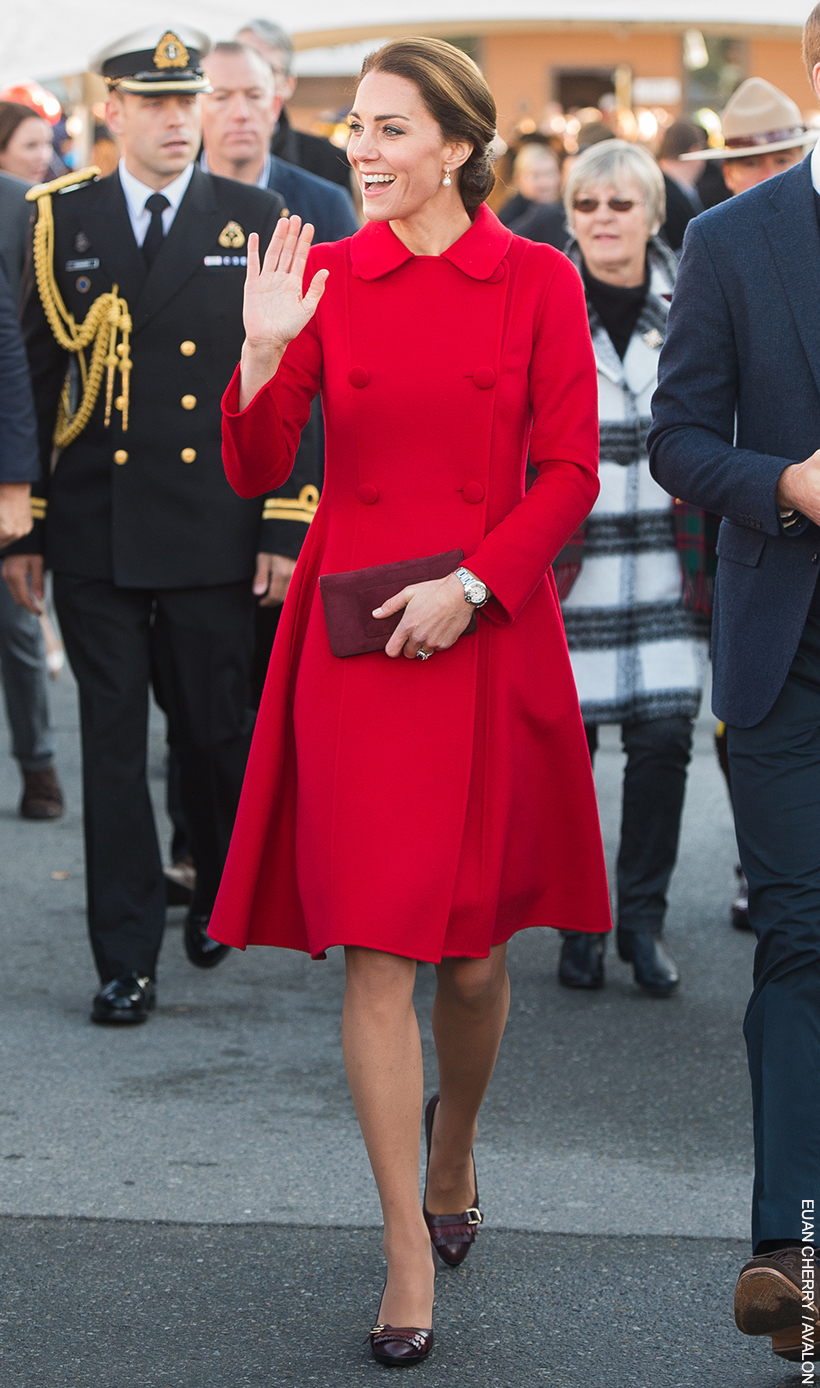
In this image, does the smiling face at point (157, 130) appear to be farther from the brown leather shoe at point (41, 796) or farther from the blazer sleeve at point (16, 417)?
the brown leather shoe at point (41, 796)

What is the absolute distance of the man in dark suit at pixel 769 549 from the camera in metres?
2.99

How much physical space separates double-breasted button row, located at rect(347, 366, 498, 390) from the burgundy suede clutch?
0.29 meters

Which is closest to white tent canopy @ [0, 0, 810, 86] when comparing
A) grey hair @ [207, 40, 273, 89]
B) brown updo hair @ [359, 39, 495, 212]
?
grey hair @ [207, 40, 273, 89]

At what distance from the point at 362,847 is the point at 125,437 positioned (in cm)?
201

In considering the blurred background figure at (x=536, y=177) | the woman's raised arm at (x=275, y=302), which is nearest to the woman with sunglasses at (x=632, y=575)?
the woman's raised arm at (x=275, y=302)

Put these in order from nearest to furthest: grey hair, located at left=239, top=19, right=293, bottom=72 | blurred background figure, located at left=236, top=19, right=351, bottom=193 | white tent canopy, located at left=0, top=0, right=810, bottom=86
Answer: blurred background figure, located at left=236, top=19, right=351, bottom=193 < grey hair, located at left=239, top=19, right=293, bottom=72 < white tent canopy, located at left=0, top=0, right=810, bottom=86

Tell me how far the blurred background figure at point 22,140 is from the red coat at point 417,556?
5453 millimetres

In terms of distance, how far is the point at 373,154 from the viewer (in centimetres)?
320

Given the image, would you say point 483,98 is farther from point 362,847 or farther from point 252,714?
point 252,714

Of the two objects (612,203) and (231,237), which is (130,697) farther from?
(612,203)

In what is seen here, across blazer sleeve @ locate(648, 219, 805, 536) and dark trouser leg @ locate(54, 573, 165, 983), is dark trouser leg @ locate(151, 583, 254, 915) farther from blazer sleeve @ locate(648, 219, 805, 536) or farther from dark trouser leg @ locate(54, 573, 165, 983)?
blazer sleeve @ locate(648, 219, 805, 536)

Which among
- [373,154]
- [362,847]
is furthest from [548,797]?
[373,154]

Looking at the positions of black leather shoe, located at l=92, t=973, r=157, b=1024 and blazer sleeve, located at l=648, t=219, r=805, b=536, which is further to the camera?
black leather shoe, located at l=92, t=973, r=157, b=1024

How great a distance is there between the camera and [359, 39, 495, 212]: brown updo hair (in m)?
3.20
